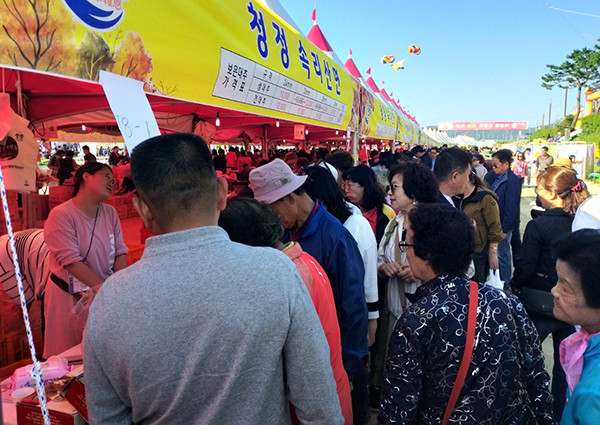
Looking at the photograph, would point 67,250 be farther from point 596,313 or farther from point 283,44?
point 596,313

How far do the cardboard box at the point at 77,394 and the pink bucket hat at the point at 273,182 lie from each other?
3.66 feet

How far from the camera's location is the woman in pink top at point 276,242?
1.44 metres

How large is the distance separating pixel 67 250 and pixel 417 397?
2.08 m

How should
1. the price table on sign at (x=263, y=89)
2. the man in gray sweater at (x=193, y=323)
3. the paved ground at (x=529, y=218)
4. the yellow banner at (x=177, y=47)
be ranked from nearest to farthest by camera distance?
the man in gray sweater at (x=193, y=323), the yellow banner at (x=177, y=47), the price table on sign at (x=263, y=89), the paved ground at (x=529, y=218)

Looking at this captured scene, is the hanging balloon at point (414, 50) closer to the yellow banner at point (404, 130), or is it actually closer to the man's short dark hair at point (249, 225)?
the yellow banner at point (404, 130)

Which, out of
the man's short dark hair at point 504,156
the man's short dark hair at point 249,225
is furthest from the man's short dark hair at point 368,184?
the man's short dark hair at point 504,156

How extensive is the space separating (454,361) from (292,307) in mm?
744

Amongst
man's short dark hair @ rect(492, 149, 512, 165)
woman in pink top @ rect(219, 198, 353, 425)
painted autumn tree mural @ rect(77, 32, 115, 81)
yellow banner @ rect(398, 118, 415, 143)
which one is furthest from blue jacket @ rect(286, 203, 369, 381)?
yellow banner @ rect(398, 118, 415, 143)

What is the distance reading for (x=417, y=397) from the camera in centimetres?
143

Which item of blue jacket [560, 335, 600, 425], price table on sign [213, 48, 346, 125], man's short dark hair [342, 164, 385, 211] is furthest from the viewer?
man's short dark hair [342, 164, 385, 211]

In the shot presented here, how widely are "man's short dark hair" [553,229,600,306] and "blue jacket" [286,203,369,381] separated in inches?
35.1

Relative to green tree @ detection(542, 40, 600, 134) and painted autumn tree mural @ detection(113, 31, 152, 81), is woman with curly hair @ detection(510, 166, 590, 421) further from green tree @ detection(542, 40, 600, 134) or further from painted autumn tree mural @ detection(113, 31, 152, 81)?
green tree @ detection(542, 40, 600, 134)

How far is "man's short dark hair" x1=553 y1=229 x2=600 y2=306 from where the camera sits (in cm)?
134

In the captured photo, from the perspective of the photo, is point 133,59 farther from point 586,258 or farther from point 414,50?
point 414,50
